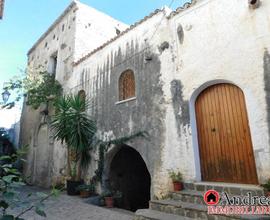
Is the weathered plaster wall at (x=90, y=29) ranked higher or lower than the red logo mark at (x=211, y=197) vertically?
higher

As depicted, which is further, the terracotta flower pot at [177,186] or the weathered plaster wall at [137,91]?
the weathered plaster wall at [137,91]

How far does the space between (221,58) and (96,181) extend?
20.1 ft

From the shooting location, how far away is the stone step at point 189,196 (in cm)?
474

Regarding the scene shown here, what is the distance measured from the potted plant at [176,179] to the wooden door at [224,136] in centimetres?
64

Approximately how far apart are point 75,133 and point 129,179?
10.3 feet

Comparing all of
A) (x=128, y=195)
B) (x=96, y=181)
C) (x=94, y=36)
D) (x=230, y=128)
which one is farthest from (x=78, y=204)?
(x=94, y=36)

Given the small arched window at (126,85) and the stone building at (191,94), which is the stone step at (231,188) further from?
the small arched window at (126,85)

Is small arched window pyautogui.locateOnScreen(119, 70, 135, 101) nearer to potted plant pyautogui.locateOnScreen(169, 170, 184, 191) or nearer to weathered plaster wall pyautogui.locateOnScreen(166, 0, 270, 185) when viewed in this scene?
weathered plaster wall pyautogui.locateOnScreen(166, 0, 270, 185)

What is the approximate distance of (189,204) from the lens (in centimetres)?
470

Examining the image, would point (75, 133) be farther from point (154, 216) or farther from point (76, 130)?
point (154, 216)

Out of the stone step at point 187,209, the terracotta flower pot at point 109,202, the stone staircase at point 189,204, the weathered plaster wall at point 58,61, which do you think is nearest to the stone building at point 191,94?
the stone staircase at point 189,204

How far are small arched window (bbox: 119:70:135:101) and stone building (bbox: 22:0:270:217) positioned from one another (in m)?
0.04

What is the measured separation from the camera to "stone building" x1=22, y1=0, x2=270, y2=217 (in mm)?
5141

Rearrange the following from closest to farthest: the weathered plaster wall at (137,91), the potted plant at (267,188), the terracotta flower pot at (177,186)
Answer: the potted plant at (267,188) → the terracotta flower pot at (177,186) → the weathered plaster wall at (137,91)
